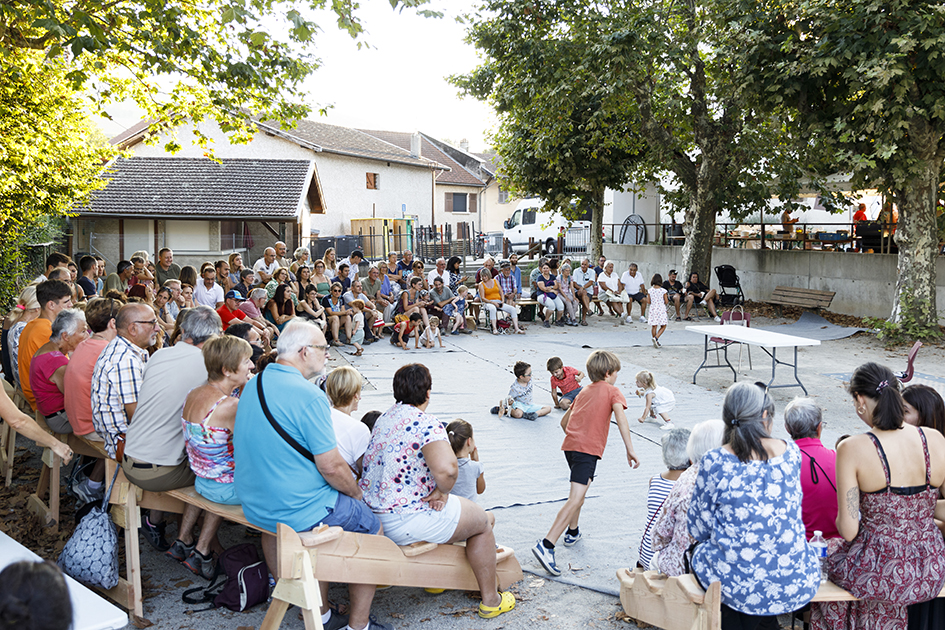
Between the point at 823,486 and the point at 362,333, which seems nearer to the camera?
the point at 823,486

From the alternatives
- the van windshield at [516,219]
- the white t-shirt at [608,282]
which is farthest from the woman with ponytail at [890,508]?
the van windshield at [516,219]

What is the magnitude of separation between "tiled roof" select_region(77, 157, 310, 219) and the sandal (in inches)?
722

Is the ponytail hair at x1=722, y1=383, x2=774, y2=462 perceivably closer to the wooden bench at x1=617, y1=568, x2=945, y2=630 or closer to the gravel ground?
the wooden bench at x1=617, y1=568, x2=945, y2=630

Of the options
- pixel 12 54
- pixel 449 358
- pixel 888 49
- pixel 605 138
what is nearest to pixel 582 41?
pixel 605 138

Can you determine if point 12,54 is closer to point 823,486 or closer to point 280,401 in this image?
point 280,401

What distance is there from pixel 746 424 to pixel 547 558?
1.78 meters

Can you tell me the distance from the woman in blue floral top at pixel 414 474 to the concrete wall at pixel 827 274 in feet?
45.0

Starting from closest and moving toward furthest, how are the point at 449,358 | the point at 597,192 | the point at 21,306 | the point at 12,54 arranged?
the point at 21,306 → the point at 12,54 → the point at 449,358 → the point at 597,192

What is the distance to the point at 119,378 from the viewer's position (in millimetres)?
4441

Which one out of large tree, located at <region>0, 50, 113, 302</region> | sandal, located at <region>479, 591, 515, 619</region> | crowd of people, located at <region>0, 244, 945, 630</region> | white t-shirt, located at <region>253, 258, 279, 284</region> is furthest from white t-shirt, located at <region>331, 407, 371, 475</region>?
white t-shirt, located at <region>253, 258, 279, 284</region>

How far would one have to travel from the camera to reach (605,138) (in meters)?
18.4

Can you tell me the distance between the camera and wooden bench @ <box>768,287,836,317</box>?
15.9 meters

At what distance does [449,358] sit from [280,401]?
8.48 m

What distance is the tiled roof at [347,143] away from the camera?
103 feet
